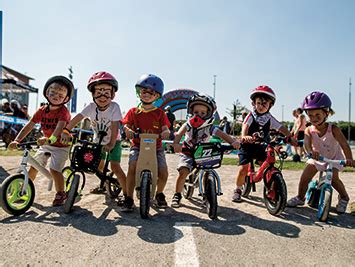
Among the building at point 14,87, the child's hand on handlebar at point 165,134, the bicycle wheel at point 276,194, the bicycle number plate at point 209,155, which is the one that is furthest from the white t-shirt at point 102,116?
the building at point 14,87

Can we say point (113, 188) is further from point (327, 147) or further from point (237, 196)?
point (327, 147)

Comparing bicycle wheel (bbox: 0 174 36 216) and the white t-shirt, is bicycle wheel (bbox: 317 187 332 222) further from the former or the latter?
bicycle wheel (bbox: 0 174 36 216)

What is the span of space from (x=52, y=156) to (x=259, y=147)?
9.43 ft

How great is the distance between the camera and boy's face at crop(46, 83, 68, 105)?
397 centimetres

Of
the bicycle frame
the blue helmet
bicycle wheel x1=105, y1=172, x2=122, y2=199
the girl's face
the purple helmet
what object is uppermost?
the blue helmet

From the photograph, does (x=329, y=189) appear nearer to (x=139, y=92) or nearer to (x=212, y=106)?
(x=212, y=106)

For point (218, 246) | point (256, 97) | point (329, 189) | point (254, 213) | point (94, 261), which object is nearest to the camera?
point (94, 261)

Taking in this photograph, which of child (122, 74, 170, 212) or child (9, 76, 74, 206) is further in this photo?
child (9, 76, 74, 206)

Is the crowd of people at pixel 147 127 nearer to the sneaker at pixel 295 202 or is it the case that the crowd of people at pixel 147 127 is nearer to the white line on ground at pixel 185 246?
the sneaker at pixel 295 202

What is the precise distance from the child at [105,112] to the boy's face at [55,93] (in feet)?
1.18

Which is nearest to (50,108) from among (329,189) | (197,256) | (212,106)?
(212,106)

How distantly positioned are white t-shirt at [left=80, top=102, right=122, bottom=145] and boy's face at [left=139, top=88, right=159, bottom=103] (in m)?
0.41

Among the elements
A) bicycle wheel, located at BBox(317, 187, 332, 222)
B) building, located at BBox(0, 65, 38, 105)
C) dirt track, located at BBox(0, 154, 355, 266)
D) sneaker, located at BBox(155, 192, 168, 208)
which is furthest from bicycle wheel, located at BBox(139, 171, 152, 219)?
building, located at BBox(0, 65, 38, 105)

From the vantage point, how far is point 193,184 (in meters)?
4.16
